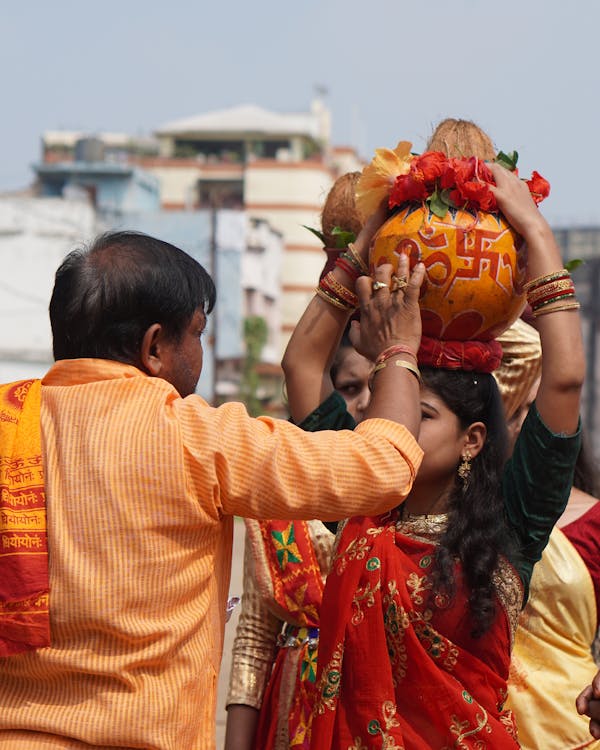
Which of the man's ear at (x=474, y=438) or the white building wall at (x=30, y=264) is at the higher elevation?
the man's ear at (x=474, y=438)

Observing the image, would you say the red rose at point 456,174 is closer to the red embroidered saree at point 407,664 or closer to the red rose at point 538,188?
the red rose at point 538,188

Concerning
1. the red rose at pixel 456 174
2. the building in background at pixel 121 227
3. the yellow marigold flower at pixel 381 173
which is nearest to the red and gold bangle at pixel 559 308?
the red rose at pixel 456 174

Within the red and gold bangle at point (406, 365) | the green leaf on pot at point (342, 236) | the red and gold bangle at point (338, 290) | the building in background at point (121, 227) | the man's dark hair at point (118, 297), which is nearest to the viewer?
the man's dark hair at point (118, 297)

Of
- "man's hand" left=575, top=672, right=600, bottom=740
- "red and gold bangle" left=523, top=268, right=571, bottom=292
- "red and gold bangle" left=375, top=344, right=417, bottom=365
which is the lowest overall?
"man's hand" left=575, top=672, right=600, bottom=740

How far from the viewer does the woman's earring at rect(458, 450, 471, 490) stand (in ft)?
9.29

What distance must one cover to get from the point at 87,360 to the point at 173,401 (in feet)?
0.63

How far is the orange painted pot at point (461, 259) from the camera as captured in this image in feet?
8.17

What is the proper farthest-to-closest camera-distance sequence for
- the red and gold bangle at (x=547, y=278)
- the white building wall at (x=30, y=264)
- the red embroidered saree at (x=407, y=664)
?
the white building wall at (x=30, y=264), the red embroidered saree at (x=407, y=664), the red and gold bangle at (x=547, y=278)

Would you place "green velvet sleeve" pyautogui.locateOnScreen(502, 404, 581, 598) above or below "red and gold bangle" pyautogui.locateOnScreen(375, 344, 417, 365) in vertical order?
below

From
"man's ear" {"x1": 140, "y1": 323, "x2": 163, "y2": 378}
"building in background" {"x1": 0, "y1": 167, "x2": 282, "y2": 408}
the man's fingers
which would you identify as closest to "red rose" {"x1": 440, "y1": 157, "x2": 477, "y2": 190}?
the man's fingers

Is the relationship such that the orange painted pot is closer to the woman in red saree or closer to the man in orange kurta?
the woman in red saree

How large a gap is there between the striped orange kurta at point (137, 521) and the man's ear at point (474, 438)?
68 cm

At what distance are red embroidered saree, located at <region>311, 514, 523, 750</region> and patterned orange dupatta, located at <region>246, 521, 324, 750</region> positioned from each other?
0.43 meters

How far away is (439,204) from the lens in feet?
8.35
